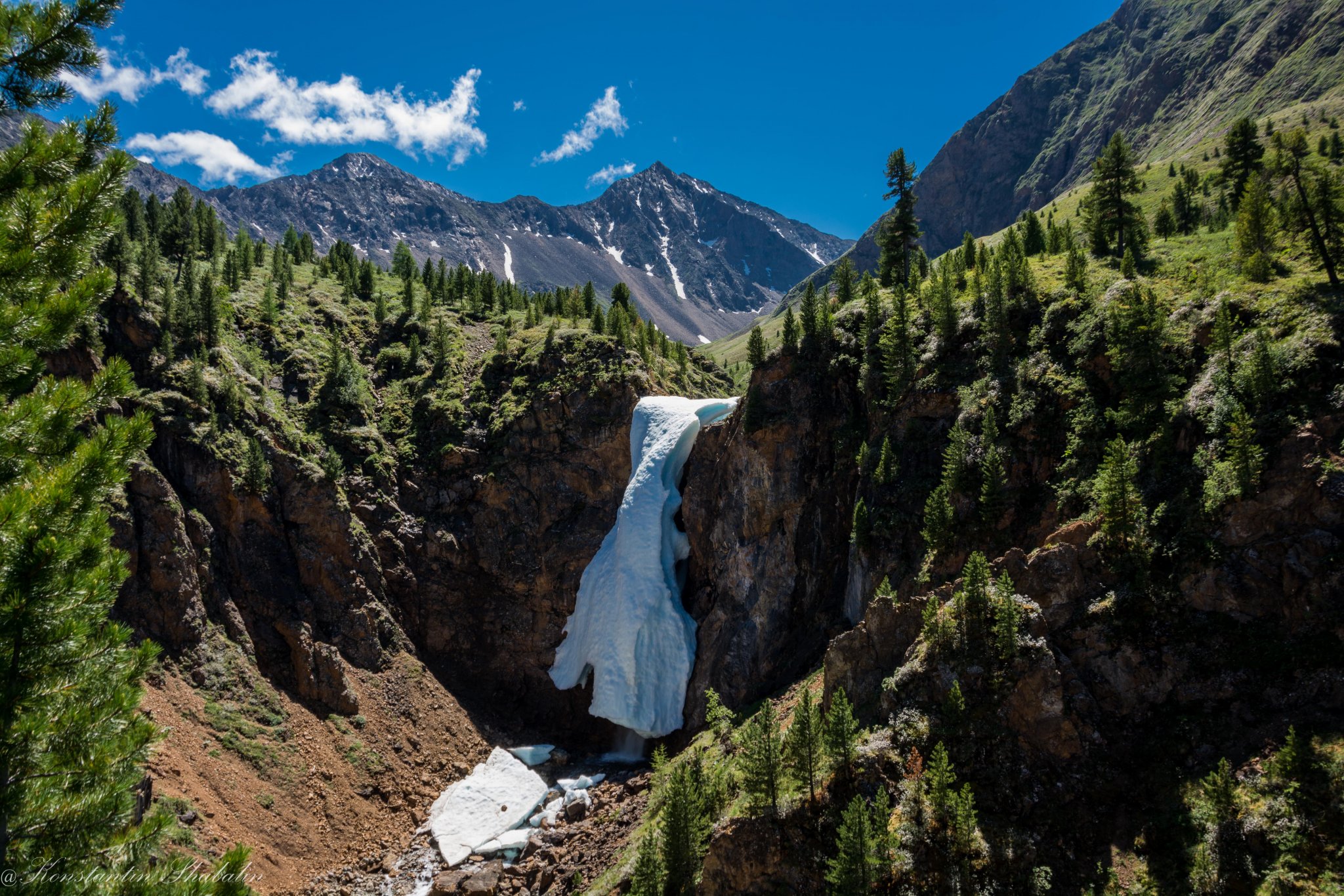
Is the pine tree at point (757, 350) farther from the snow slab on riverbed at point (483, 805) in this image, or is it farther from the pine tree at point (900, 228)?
the snow slab on riverbed at point (483, 805)

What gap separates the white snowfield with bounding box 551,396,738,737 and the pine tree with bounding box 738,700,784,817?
18.4 metres

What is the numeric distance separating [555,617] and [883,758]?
29.7 metres

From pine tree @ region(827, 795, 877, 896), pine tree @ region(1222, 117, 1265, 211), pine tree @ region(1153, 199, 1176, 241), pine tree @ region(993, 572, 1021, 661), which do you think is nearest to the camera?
pine tree @ region(827, 795, 877, 896)

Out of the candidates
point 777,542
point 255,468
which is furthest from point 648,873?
point 255,468

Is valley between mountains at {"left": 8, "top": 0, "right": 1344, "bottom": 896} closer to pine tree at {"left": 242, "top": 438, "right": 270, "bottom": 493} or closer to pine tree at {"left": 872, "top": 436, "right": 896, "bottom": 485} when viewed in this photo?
pine tree at {"left": 242, "top": 438, "right": 270, "bottom": 493}

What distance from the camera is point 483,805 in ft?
108

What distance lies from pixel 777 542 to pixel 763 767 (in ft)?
55.3

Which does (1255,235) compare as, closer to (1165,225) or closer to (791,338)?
(791,338)

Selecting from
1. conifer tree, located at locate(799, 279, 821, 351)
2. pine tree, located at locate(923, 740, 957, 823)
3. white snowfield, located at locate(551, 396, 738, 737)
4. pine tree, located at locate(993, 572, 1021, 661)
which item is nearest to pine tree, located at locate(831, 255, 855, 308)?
conifer tree, located at locate(799, 279, 821, 351)

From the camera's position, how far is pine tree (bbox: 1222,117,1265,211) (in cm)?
4247

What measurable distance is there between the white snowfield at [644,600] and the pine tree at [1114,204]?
2271 centimetres

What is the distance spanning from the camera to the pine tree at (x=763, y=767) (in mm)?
19484

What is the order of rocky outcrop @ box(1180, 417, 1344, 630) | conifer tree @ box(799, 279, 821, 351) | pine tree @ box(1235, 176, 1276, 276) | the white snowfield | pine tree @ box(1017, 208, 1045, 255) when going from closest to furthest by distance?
1. rocky outcrop @ box(1180, 417, 1344, 630)
2. pine tree @ box(1235, 176, 1276, 276)
3. conifer tree @ box(799, 279, 821, 351)
4. the white snowfield
5. pine tree @ box(1017, 208, 1045, 255)

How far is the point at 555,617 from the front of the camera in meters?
44.7
